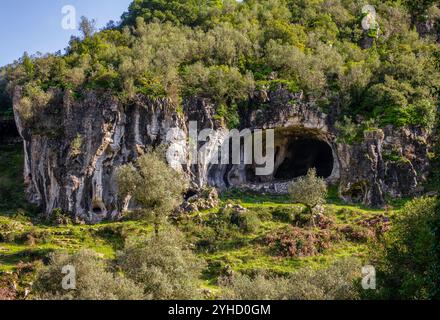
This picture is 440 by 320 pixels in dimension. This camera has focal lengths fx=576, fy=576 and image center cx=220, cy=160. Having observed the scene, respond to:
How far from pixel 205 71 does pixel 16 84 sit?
70.7 feet

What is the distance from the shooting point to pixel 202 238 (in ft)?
150

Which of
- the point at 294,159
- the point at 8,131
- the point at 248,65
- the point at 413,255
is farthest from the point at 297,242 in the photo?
the point at 8,131

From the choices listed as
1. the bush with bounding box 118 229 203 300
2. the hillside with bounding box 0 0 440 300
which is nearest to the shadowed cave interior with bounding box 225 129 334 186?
the hillside with bounding box 0 0 440 300

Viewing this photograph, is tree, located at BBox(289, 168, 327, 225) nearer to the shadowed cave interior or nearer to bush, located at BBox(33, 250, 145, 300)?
the shadowed cave interior

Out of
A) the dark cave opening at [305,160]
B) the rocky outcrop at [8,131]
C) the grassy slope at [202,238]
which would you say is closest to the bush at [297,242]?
the grassy slope at [202,238]

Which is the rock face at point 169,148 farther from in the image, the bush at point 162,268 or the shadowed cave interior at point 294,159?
the bush at point 162,268

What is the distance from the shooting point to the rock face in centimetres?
5381

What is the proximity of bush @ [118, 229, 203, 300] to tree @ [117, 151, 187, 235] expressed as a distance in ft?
23.4

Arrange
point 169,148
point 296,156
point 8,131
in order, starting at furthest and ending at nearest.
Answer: point 8,131 < point 296,156 < point 169,148

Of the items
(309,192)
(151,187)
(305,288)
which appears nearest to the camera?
(305,288)

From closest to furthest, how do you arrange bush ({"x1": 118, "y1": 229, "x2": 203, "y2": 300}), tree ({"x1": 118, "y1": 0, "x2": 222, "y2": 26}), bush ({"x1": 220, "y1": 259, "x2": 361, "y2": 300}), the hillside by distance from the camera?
bush ({"x1": 220, "y1": 259, "x2": 361, "y2": 300}) < bush ({"x1": 118, "y1": 229, "x2": 203, "y2": 300}) < the hillside < tree ({"x1": 118, "y1": 0, "x2": 222, "y2": 26})

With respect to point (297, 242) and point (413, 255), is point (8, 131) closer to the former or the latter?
point (297, 242)

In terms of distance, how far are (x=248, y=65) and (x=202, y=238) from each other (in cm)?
2935
